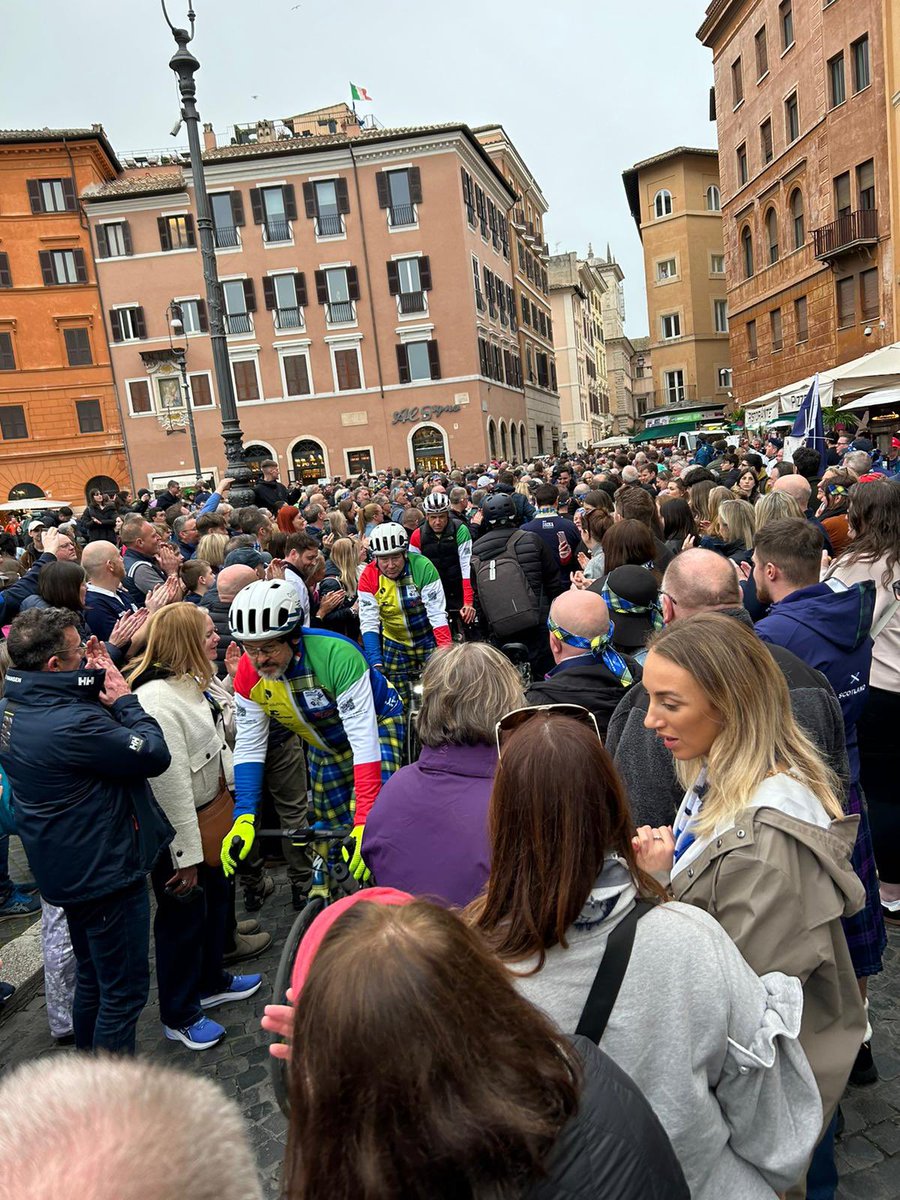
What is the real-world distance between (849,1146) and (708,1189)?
1.70 meters

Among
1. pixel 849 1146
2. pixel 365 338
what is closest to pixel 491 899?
pixel 849 1146

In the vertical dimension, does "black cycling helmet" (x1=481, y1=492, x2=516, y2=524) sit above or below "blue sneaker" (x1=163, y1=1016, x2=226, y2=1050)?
above

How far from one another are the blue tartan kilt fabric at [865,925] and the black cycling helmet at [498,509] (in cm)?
469

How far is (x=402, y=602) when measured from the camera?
614 centimetres

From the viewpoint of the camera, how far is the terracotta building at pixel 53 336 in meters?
42.7

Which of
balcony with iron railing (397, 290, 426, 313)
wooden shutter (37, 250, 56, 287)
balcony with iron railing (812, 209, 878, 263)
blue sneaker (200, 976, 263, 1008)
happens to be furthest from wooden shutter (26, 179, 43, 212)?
blue sneaker (200, 976, 263, 1008)

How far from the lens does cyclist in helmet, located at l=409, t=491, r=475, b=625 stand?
7.83m

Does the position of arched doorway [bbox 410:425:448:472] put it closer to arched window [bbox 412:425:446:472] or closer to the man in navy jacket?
arched window [bbox 412:425:446:472]

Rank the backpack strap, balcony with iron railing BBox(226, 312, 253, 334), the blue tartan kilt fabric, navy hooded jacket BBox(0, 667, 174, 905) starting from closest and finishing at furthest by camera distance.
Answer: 1. the backpack strap
2. the blue tartan kilt fabric
3. navy hooded jacket BBox(0, 667, 174, 905)
4. balcony with iron railing BBox(226, 312, 253, 334)

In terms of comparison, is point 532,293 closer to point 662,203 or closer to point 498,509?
point 662,203

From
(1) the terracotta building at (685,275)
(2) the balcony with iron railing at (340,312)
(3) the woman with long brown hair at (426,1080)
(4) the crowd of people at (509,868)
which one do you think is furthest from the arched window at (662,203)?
(3) the woman with long brown hair at (426,1080)

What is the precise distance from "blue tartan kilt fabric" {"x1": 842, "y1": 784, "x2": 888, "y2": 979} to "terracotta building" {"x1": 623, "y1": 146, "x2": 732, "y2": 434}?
46.0 meters

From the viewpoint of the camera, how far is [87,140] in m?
42.7

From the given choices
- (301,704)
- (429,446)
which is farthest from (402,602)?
(429,446)
